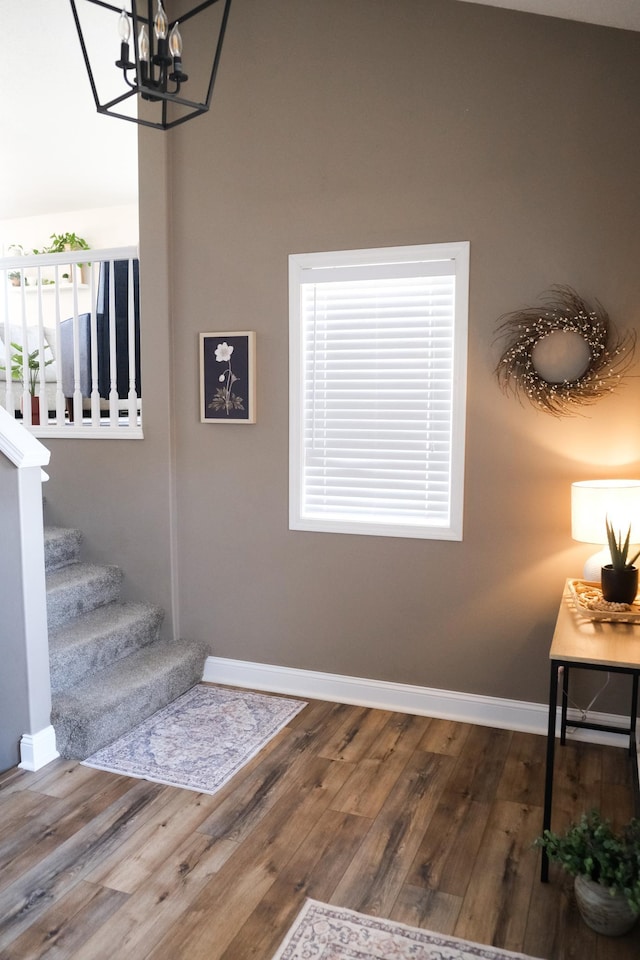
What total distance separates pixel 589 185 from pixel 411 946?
292 centimetres

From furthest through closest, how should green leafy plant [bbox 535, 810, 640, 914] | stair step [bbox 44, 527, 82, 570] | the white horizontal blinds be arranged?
stair step [bbox 44, 527, 82, 570]
the white horizontal blinds
green leafy plant [bbox 535, 810, 640, 914]

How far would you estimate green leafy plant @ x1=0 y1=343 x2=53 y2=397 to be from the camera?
4.39m

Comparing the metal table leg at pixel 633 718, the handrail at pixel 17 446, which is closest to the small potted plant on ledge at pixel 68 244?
the handrail at pixel 17 446

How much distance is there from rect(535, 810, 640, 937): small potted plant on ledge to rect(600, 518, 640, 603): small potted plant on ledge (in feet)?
2.72

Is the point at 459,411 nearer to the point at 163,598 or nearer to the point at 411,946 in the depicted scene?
the point at 163,598

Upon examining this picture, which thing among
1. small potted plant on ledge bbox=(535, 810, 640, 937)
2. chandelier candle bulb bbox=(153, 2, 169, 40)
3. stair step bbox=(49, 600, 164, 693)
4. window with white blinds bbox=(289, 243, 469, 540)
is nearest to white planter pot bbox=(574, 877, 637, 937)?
small potted plant on ledge bbox=(535, 810, 640, 937)

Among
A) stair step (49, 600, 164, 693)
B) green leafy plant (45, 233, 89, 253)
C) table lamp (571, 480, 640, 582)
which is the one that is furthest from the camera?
green leafy plant (45, 233, 89, 253)

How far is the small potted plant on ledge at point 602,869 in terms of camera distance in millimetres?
2047

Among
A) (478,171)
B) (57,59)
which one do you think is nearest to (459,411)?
(478,171)

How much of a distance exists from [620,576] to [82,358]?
3104 mm

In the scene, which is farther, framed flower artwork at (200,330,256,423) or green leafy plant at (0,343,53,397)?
green leafy plant at (0,343,53,397)

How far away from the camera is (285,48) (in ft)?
11.9

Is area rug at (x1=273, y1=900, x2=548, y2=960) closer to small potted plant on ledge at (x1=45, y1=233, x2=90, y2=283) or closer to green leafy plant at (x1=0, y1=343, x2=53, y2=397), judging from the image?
green leafy plant at (x1=0, y1=343, x2=53, y2=397)

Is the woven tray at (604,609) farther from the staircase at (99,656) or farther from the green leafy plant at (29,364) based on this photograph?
the green leafy plant at (29,364)
